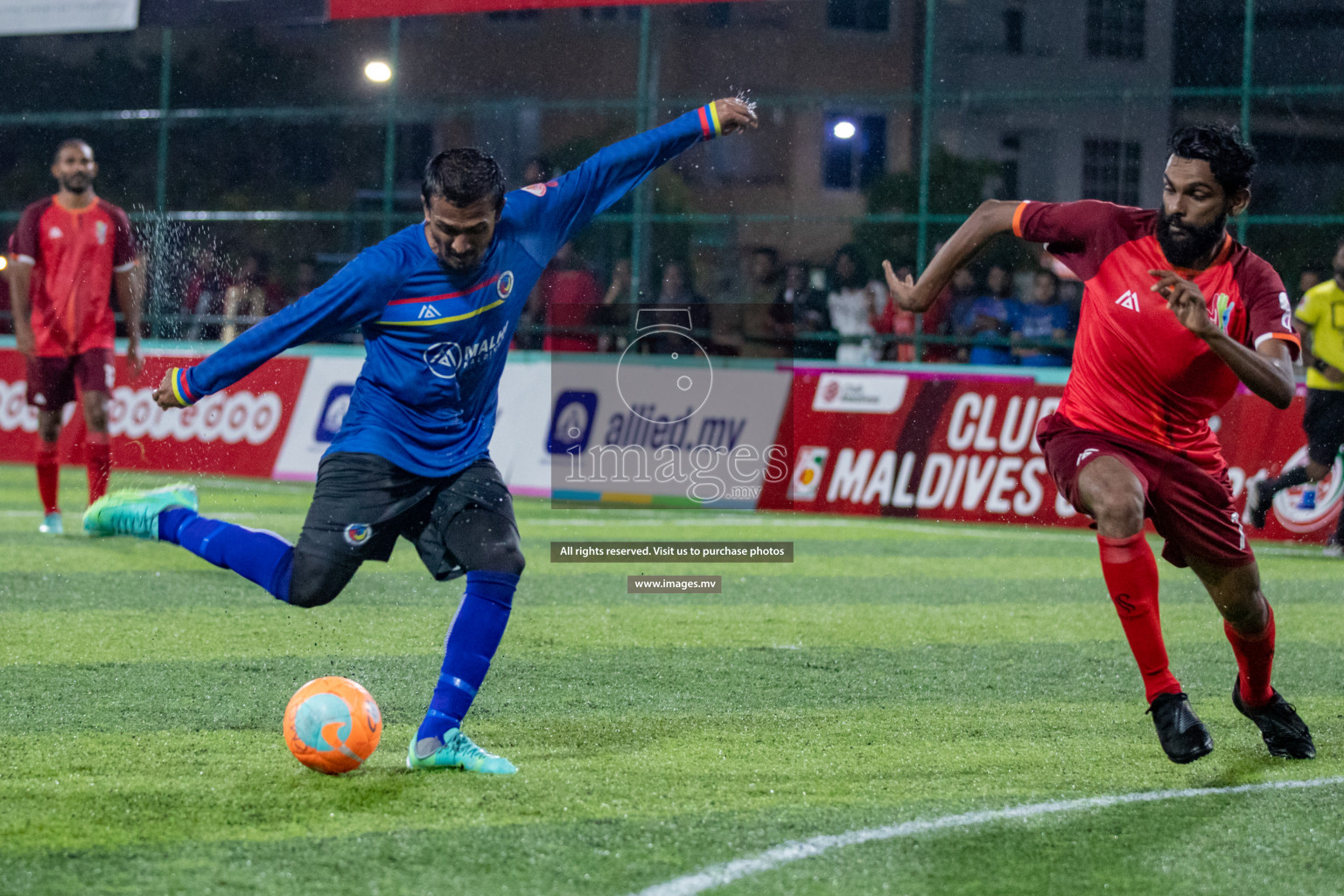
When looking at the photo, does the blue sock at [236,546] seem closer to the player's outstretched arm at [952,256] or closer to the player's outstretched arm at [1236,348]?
the player's outstretched arm at [952,256]

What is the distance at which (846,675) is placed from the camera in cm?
580

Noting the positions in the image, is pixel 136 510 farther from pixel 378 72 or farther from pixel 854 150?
pixel 378 72

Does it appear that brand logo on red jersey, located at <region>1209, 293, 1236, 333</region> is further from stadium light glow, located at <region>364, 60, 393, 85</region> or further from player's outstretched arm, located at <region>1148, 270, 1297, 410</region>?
stadium light glow, located at <region>364, 60, 393, 85</region>

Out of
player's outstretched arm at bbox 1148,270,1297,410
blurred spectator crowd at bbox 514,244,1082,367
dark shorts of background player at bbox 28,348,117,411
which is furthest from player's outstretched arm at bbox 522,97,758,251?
blurred spectator crowd at bbox 514,244,1082,367

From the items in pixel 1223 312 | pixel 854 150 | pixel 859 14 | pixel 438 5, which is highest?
pixel 859 14

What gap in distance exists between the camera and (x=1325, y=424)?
9.88 meters

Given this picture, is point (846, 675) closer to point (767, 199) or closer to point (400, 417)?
point (400, 417)

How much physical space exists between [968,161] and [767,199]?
115 inches

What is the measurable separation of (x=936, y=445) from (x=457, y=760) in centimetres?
829

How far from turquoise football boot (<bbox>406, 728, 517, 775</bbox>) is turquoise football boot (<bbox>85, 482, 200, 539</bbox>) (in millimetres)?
1158

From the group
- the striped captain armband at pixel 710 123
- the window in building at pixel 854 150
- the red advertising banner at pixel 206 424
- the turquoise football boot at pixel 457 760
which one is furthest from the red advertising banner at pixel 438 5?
the turquoise football boot at pixel 457 760

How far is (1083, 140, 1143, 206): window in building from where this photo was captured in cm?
1764

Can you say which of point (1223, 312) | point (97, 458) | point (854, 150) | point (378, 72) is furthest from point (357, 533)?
point (378, 72)

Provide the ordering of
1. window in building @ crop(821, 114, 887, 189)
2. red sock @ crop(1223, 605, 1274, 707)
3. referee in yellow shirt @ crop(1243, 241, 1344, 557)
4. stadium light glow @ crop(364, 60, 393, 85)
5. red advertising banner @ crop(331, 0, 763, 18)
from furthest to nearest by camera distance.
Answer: stadium light glow @ crop(364, 60, 393, 85), window in building @ crop(821, 114, 887, 189), red advertising banner @ crop(331, 0, 763, 18), referee in yellow shirt @ crop(1243, 241, 1344, 557), red sock @ crop(1223, 605, 1274, 707)
